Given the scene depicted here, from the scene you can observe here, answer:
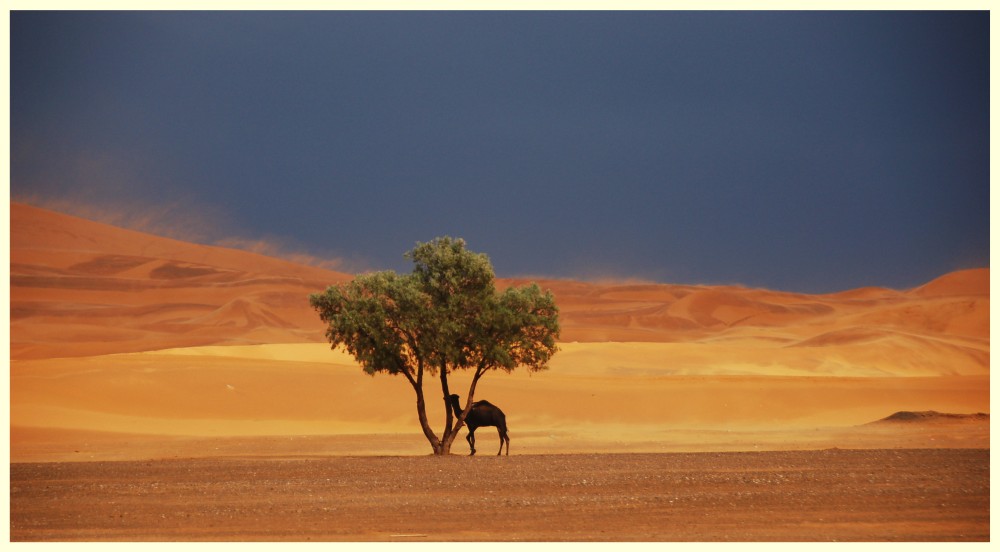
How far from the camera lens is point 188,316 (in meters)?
98.2

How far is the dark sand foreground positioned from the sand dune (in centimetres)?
798

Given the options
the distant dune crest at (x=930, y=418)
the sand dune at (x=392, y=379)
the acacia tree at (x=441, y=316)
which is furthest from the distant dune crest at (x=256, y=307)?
the acacia tree at (x=441, y=316)

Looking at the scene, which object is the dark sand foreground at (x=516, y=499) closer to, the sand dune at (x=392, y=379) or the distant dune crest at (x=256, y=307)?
the sand dune at (x=392, y=379)

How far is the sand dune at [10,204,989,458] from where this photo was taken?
4138 centimetres

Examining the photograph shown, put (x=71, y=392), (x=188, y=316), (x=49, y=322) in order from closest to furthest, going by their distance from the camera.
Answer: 1. (x=71, y=392)
2. (x=49, y=322)
3. (x=188, y=316)

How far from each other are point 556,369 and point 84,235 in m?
57.8

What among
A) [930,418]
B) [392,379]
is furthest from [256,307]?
[930,418]

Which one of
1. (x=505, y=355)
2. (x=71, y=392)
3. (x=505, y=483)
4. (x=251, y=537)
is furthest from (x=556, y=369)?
(x=251, y=537)

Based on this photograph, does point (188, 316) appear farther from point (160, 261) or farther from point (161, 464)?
point (161, 464)

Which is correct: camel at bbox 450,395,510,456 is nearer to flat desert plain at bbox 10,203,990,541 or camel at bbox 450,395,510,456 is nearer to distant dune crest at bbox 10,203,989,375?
flat desert plain at bbox 10,203,990,541

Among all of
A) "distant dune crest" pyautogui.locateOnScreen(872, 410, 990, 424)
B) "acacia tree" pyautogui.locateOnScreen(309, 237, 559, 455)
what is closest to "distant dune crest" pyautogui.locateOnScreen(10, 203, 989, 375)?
"distant dune crest" pyautogui.locateOnScreen(872, 410, 990, 424)

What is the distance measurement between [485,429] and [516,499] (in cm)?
2354

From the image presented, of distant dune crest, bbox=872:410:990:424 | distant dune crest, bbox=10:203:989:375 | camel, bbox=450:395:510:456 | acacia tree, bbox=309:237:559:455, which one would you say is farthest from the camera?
distant dune crest, bbox=10:203:989:375

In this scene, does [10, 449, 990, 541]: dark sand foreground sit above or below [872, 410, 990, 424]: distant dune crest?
above
